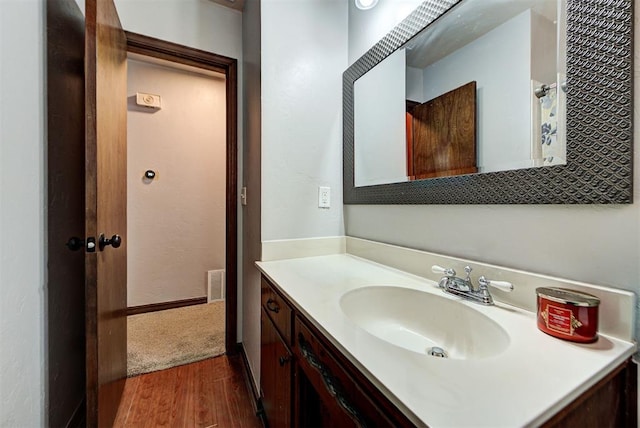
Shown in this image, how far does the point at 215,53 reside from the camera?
1802 mm

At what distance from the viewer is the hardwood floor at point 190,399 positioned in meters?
1.32

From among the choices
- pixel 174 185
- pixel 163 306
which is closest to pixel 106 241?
pixel 174 185

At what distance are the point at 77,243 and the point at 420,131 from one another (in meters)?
1.42

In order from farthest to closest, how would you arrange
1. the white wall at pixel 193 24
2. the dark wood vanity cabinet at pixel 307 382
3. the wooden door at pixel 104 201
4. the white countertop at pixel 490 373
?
the white wall at pixel 193 24 → the wooden door at pixel 104 201 → the dark wood vanity cabinet at pixel 307 382 → the white countertop at pixel 490 373

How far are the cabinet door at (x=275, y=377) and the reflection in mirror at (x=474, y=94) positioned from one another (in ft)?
2.73

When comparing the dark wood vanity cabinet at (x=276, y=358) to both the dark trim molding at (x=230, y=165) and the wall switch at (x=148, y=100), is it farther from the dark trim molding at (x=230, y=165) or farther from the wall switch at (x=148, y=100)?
the wall switch at (x=148, y=100)

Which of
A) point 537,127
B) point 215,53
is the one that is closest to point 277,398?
point 537,127

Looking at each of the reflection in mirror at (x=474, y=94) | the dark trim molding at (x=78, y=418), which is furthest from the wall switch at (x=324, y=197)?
the dark trim molding at (x=78, y=418)

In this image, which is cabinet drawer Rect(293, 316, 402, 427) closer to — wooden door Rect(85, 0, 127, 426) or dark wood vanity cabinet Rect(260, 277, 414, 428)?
dark wood vanity cabinet Rect(260, 277, 414, 428)

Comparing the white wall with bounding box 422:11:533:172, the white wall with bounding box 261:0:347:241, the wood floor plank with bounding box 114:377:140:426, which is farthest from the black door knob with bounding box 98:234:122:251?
the white wall with bounding box 422:11:533:172

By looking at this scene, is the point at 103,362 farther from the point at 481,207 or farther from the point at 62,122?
the point at 481,207

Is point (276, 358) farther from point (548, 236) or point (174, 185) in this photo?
point (174, 185)

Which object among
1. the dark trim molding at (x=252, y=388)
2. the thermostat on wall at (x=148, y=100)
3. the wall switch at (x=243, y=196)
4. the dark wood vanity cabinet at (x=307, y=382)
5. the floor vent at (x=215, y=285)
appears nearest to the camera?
the dark wood vanity cabinet at (x=307, y=382)

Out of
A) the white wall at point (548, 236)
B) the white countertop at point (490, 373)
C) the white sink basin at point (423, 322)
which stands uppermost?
the white wall at point (548, 236)
